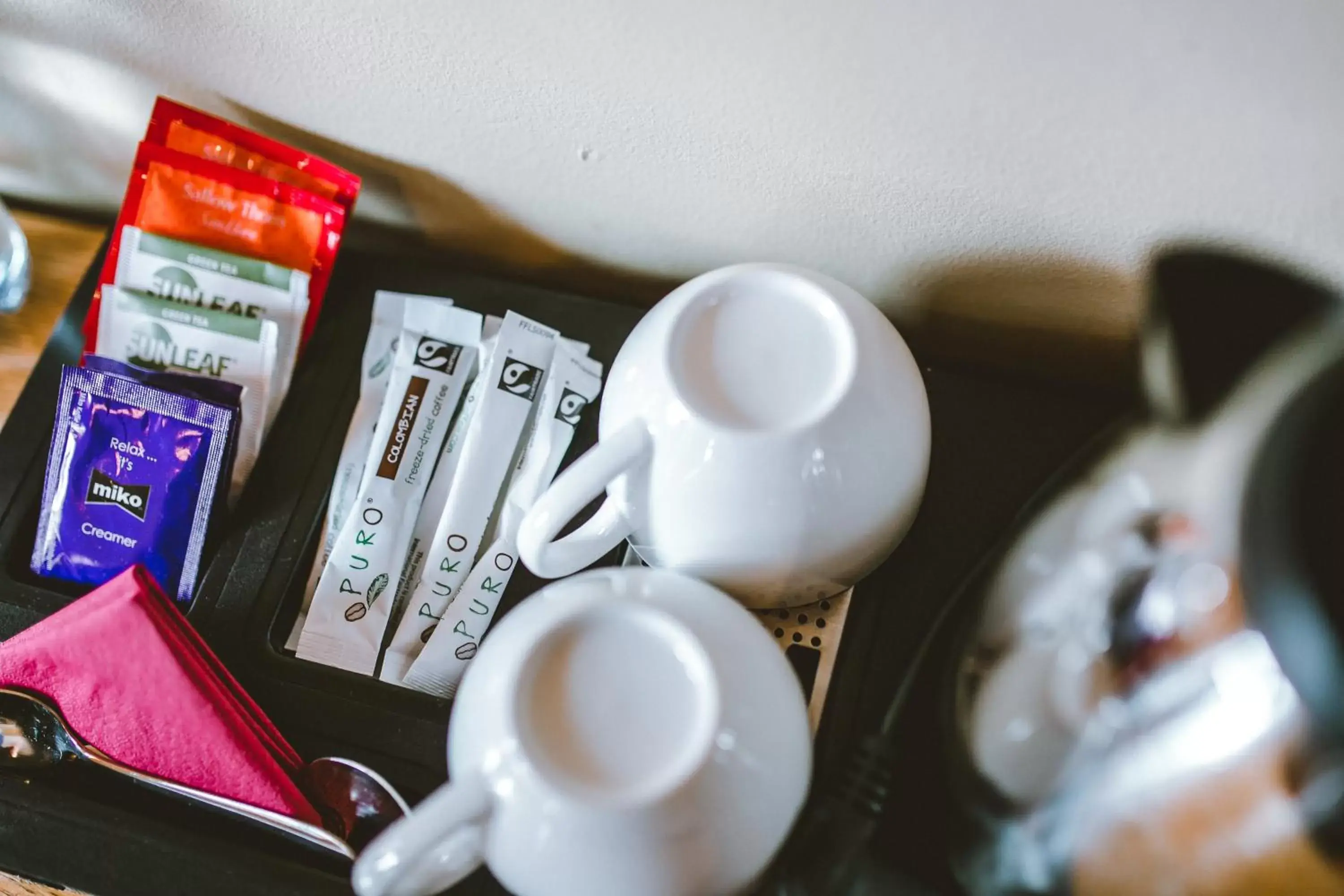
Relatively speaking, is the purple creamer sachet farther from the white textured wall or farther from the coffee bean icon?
the white textured wall

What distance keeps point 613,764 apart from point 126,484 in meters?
0.36

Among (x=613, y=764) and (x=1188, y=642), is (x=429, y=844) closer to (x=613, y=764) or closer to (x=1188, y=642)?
(x=613, y=764)

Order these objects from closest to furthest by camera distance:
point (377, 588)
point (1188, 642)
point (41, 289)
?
point (1188, 642), point (377, 588), point (41, 289)

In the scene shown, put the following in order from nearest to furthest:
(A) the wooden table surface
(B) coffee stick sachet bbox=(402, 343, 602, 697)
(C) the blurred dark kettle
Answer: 1. (C) the blurred dark kettle
2. (B) coffee stick sachet bbox=(402, 343, 602, 697)
3. (A) the wooden table surface

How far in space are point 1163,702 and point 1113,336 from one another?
12.6 inches

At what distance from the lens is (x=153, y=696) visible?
20.3 inches

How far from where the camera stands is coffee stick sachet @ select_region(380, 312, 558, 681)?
1.88 ft

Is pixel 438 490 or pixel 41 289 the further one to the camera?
pixel 41 289

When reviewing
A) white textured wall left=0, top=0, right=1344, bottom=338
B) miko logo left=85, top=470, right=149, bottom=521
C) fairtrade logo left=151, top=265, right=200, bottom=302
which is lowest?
miko logo left=85, top=470, right=149, bottom=521

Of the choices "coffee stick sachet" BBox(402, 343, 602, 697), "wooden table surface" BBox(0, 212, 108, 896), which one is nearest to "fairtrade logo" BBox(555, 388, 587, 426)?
"coffee stick sachet" BBox(402, 343, 602, 697)

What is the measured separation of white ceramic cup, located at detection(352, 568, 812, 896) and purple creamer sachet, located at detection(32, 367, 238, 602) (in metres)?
0.24

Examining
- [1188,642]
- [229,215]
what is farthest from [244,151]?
[1188,642]

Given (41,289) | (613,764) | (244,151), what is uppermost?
(244,151)

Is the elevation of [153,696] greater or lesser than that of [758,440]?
lesser
